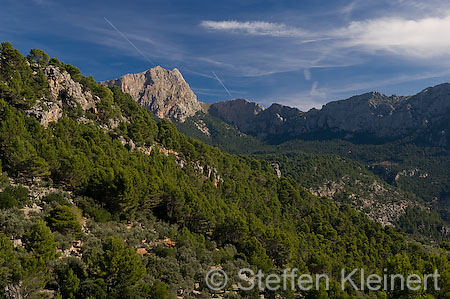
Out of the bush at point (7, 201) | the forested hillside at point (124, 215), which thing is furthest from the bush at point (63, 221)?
the bush at point (7, 201)

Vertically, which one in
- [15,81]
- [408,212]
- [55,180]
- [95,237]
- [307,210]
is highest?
[15,81]

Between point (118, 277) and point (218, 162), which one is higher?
point (218, 162)

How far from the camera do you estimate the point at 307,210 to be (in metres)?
93.9

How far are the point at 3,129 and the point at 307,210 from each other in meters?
86.7

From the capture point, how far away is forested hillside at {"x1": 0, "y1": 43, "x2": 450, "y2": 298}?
915 inches

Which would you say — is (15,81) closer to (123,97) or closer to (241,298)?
(123,97)

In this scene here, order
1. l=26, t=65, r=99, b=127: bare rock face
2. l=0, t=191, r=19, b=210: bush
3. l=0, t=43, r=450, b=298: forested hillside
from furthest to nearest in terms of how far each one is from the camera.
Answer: l=26, t=65, r=99, b=127: bare rock face, l=0, t=191, r=19, b=210: bush, l=0, t=43, r=450, b=298: forested hillside

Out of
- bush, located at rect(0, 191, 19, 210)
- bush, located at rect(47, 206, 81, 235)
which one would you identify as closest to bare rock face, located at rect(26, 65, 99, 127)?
bush, located at rect(0, 191, 19, 210)

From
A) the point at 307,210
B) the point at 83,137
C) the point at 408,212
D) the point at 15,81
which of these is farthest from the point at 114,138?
the point at 408,212

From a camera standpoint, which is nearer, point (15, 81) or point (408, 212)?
point (15, 81)

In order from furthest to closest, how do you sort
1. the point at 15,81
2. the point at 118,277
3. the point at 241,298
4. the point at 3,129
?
the point at 15,81
the point at 3,129
the point at 241,298
the point at 118,277

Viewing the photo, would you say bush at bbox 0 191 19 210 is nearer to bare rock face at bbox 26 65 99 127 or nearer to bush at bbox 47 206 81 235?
bush at bbox 47 206 81 235

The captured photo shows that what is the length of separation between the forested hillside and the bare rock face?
28 cm

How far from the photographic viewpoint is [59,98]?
58125mm
